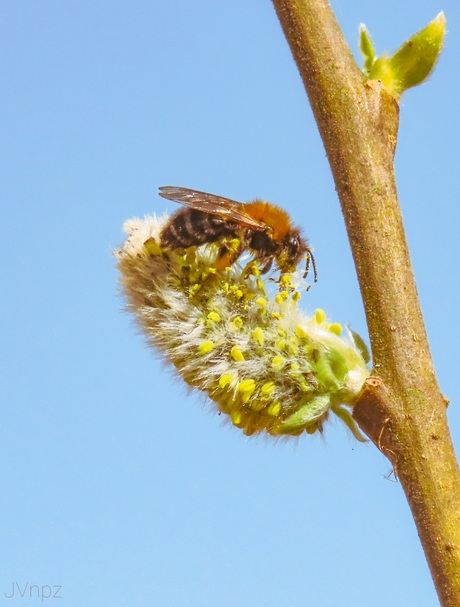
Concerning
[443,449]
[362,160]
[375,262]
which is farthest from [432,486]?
[362,160]

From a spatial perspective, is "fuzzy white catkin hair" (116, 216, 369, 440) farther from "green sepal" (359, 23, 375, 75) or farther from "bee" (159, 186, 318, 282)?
"green sepal" (359, 23, 375, 75)

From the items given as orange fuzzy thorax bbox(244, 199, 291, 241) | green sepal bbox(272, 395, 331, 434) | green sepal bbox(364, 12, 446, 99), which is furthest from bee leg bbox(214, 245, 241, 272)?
green sepal bbox(364, 12, 446, 99)

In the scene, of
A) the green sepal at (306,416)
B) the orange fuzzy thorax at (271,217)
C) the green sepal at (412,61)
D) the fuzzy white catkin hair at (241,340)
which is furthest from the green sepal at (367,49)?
the green sepal at (306,416)

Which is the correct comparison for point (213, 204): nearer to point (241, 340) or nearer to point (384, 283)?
point (241, 340)

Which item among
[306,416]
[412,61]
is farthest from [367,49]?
[306,416]

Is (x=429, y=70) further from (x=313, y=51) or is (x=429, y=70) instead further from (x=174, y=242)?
(x=174, y=242)

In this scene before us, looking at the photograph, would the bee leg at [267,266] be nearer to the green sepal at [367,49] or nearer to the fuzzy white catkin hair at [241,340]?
the fuzzy white catkin hair at [241,340]

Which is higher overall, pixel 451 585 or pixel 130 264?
pixel 130 264
